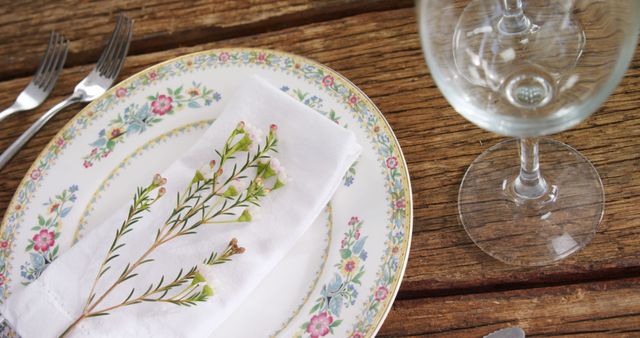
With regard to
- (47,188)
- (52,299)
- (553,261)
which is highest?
(553,261)

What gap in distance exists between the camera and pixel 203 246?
2.59 feet

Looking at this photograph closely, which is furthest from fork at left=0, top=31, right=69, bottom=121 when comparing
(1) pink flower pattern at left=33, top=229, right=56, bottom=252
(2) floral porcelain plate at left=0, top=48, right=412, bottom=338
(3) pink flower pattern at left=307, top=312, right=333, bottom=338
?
(3) pink flower pattern at left=307, top=312, right=333, bottom=338

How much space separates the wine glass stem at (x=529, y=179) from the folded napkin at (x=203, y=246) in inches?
7.0

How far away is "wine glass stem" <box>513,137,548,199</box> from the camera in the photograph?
31.1 inches

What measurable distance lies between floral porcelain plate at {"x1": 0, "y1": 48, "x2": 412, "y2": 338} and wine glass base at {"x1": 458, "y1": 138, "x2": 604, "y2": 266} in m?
0.10

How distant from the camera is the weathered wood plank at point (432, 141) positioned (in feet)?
2.62

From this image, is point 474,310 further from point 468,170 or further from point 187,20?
point 187,20

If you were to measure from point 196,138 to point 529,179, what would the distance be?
378mm

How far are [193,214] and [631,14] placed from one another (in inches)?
18.2

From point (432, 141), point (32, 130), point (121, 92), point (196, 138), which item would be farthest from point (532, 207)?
point (32, 130)

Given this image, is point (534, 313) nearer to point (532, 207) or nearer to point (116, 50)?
point (532, 207)

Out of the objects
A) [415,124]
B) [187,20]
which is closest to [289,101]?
[415,124]

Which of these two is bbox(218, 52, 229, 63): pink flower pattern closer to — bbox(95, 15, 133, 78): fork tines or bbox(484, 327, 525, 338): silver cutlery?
bbox(95, 15, 133, 78): fork tines

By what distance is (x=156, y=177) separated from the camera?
0.83 m
